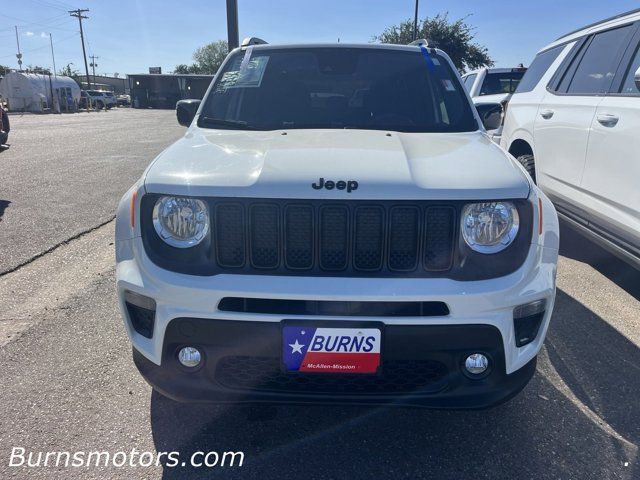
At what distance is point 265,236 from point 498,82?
9.29 m

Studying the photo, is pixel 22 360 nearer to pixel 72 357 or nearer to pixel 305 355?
pixel 72 357

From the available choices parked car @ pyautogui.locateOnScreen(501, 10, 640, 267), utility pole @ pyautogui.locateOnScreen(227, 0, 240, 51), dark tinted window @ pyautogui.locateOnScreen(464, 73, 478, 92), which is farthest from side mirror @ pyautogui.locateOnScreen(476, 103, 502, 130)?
dark tinted window @ pyautogui.locateOnScreen(464, 73, 478, 92)

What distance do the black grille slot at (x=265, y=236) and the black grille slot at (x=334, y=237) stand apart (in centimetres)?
18

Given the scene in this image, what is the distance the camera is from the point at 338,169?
2.19 metres

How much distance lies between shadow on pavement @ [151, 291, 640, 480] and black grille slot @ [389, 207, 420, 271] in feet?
2.31

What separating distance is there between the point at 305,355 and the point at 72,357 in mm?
1801

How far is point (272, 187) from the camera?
210 centimetres

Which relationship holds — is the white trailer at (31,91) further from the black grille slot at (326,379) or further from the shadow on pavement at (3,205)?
the black grille slot at (326,379)

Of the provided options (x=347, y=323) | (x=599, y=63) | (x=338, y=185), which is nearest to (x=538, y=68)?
(x=599, y=63)

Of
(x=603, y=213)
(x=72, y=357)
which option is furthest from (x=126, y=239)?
(x=603, y=213)

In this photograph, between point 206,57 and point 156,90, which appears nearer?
point 156,90

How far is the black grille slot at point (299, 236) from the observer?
6.93ft

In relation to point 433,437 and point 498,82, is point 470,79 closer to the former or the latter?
point 498,82

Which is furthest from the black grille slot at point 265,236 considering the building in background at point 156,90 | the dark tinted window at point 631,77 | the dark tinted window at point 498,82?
the building in background at point 156,90
